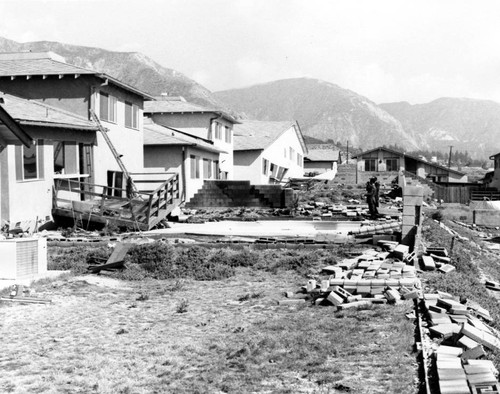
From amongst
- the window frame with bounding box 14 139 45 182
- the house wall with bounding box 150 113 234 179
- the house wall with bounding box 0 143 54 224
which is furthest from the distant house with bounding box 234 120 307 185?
the window frame with bounding box 14 139 45 182

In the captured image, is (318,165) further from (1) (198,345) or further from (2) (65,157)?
(1) (198,345)

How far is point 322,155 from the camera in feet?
246

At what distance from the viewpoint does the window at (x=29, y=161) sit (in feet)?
62.7

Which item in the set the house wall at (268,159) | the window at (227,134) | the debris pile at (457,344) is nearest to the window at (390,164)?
the house wall at (268,159)

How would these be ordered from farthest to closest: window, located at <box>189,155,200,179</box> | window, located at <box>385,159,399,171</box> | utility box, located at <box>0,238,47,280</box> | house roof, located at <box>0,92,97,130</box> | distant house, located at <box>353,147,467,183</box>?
window, located at <box>385,159,399,171</box> → distant house, located at <box>353,147,467,183</box> → window, located at <box>189,155,200,179</box> → house roof, located at <box>0,92,97,130</box> → utility box, located at <box>0,238,47,280</box>

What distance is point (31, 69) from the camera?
2497 cm

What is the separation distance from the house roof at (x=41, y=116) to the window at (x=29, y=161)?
28.3 inches

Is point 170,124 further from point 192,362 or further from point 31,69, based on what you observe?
point 192,362

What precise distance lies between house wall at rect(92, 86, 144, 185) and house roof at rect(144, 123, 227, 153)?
85.6 inches

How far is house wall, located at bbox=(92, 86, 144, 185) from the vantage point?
24.7 metres

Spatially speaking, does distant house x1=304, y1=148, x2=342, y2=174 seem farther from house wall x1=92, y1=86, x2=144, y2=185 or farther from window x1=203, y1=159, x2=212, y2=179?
house wall x1=92, y1=86, x2=144, y2=185

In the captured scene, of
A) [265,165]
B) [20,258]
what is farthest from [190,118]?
[20,258]

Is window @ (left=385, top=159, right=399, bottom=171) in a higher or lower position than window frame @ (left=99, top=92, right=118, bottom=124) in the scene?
lower

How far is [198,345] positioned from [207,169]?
2808cm
